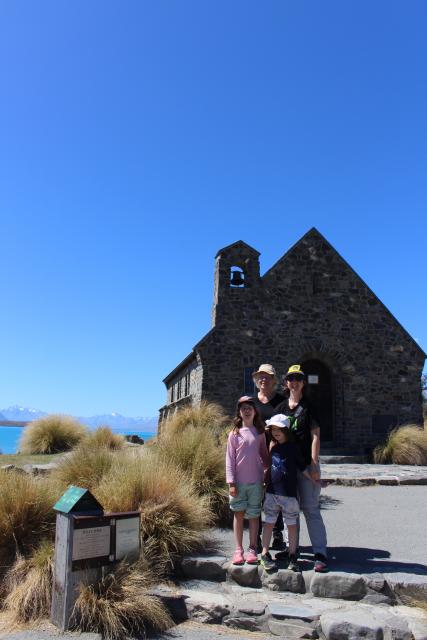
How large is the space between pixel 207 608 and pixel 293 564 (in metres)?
1.03

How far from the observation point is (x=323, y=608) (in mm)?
5418

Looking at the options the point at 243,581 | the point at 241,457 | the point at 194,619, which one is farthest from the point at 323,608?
the point at 241,457

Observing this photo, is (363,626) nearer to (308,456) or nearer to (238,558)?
(238,558)

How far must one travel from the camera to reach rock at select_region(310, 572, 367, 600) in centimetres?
562

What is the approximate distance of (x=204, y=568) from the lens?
6258 mm

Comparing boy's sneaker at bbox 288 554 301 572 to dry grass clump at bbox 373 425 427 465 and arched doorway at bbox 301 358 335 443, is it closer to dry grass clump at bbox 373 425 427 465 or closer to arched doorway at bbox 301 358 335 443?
dry grass clump at bbox 373 425 427 465

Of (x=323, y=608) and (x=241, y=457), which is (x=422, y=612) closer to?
(x=323, y=608)

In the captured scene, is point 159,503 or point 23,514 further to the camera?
point 159,503

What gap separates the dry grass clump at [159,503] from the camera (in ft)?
21.3

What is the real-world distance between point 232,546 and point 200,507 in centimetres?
66

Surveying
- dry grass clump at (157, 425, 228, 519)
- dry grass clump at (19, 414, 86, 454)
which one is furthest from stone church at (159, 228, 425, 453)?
dry grass clump at (157, 425, 228, 519)

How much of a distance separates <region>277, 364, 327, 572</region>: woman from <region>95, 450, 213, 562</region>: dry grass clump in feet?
5.00

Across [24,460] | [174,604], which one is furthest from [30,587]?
[24,460]

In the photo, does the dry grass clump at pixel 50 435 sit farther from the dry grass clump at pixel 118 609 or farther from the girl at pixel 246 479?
the dry grass clump at pixel 118 609
